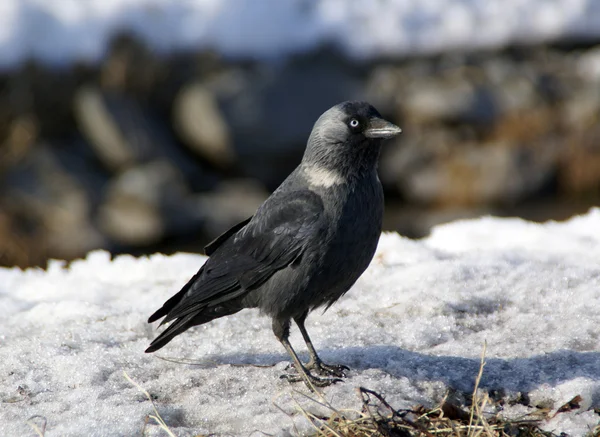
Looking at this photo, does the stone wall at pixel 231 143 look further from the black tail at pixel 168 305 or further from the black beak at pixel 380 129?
the black beak at pixel 380 129

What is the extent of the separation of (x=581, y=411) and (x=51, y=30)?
452 inches

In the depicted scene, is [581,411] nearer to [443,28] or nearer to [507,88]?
[507,88]

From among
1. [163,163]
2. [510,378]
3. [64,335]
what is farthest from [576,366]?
[163,163]

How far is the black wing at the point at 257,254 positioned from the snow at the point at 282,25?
9420 millimetres

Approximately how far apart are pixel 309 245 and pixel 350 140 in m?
0.60

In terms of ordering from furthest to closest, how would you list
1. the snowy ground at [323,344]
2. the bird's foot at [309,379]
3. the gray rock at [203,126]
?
the gray rock at [203,126], the bird's foot at [309,379], the snowy ground at [323,344]

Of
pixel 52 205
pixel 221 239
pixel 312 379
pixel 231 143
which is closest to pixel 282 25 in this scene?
pixel 231 143

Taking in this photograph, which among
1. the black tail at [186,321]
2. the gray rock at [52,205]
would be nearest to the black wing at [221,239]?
the black tail at [186,321]

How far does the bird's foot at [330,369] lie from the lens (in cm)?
373

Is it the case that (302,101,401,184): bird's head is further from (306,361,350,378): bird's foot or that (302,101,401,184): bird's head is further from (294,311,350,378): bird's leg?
(306,361,350,378): bird's foot

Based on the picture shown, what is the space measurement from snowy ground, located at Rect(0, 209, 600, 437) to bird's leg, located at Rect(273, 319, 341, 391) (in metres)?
0.06

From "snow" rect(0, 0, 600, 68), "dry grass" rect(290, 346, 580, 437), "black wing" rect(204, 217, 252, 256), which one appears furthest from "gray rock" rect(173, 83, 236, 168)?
"dry grass" rect(290, 346, 580, 437)

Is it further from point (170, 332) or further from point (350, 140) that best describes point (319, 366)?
point (350, 140)

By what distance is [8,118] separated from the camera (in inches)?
466
